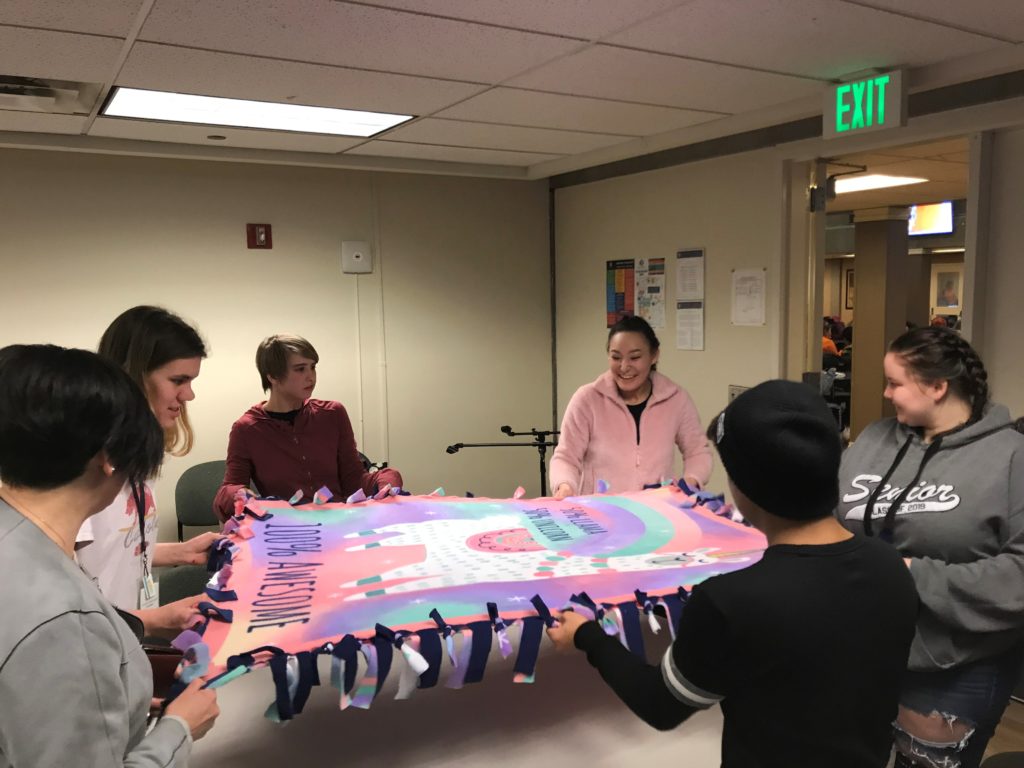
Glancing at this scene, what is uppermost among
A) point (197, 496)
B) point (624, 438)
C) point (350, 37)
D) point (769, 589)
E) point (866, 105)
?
point (350, 37)

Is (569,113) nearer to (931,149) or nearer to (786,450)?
(931,149)

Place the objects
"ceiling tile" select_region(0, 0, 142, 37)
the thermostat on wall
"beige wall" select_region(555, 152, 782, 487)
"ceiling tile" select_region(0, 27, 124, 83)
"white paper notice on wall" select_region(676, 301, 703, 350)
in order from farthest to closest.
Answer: the thermostat on wall → "white paper notice on wall" select_region(676, 301, 703, 350) → "beige wall" select_region(555, 152, 782, 487) → "ceiling tile" select_region(0, 27, 124, 83) → "ceiling tile" select_region(0, 0, 142, 37)

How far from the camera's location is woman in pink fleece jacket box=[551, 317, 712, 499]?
2.74 meters

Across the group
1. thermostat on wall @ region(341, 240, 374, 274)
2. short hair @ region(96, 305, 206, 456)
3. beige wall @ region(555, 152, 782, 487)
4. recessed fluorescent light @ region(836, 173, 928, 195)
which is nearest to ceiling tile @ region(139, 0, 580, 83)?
short hair @ region(96, 305, 206, 456)

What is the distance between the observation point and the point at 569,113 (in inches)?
121

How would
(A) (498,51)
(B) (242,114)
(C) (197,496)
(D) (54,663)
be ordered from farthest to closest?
(C) (197,496) < (B) (242,114) < (A) (498,51) < (D) (54,663)

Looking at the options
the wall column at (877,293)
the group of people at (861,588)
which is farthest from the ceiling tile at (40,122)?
the wall column at (877,293)

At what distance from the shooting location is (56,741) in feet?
2.90

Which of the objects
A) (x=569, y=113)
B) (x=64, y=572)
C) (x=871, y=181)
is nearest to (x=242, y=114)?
(x=569, y=113)

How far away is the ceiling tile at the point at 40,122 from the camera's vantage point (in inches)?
117

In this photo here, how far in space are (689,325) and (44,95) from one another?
292 cm

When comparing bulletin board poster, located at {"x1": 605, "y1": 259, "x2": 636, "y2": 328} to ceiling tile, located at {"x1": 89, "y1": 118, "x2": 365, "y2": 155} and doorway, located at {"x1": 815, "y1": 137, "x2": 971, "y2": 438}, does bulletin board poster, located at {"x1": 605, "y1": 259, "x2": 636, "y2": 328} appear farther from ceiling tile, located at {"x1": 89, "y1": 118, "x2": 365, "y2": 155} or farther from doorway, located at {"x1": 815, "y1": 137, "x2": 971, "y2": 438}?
doorway, located at {"x1": 815, "y1": 137, "x2": 971, "y2": 438}

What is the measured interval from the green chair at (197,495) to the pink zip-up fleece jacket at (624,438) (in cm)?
189

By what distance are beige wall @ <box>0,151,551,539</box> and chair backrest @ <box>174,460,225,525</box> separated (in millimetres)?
183
